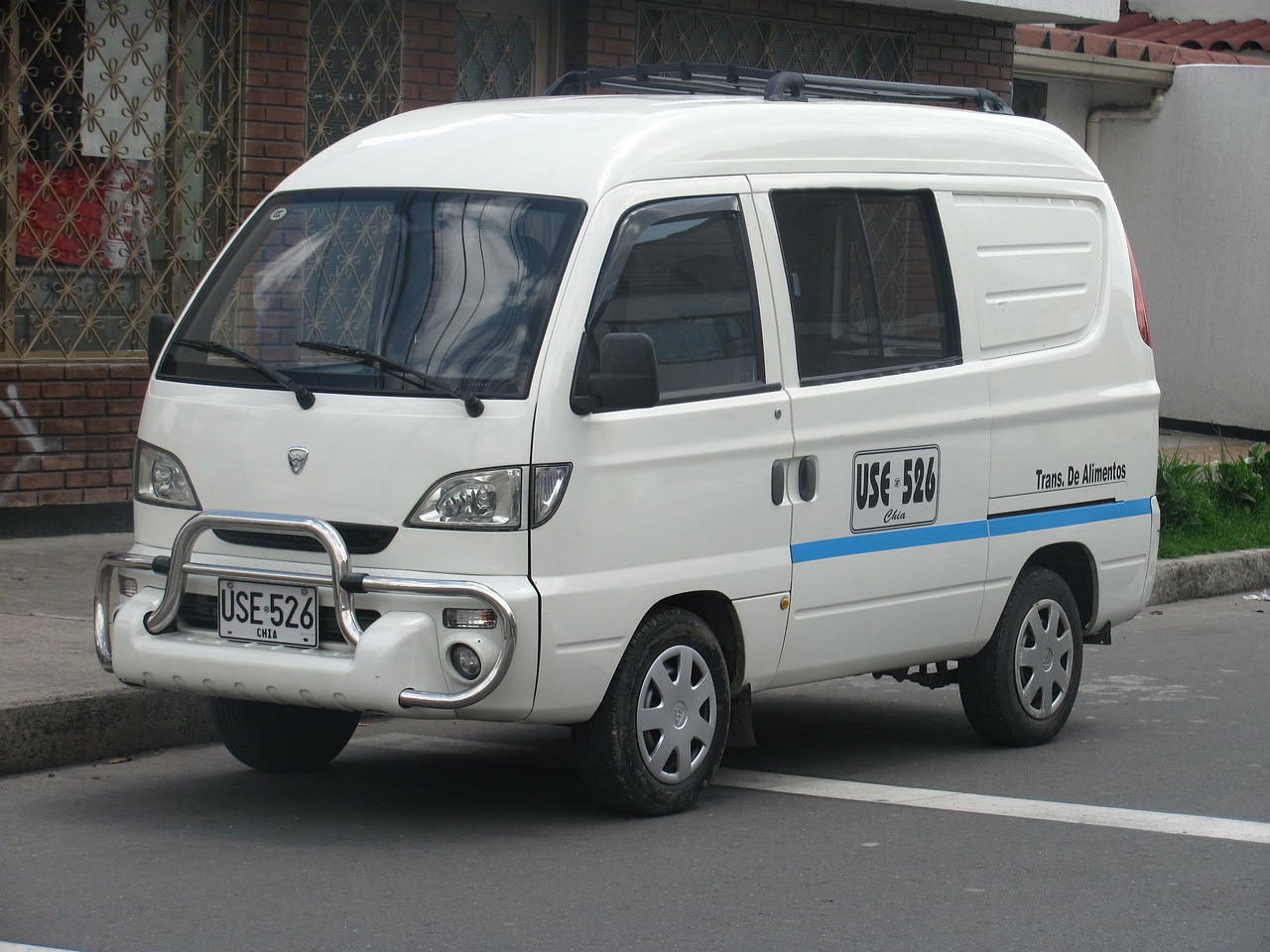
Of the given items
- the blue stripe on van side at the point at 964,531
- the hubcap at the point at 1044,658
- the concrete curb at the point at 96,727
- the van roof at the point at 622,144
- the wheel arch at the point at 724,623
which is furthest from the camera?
the hubcap at the point at 1044,658

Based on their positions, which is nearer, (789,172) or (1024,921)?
(1024,921)

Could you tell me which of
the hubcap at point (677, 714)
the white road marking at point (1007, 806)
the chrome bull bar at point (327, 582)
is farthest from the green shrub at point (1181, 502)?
the chrome bull bar at point (327, 582)

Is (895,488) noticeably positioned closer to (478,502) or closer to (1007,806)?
(1007,806)

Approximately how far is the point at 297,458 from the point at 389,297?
0.54m

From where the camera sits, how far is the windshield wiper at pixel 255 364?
5.73 metres

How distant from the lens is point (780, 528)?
6188 millimetres

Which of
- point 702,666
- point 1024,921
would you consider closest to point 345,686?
point 702,666

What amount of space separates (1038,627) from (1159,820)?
4.18 feet

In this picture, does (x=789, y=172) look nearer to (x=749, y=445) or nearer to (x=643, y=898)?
(x=749, y=445)

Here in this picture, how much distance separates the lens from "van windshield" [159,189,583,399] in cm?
567

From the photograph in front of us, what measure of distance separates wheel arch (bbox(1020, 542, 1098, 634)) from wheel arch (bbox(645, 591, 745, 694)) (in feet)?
5.27

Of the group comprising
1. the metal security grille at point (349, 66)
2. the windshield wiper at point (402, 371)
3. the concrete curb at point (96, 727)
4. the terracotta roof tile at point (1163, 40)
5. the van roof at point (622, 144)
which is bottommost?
the concrete curb at point (96, 727)

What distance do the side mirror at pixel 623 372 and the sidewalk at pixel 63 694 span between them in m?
2.01

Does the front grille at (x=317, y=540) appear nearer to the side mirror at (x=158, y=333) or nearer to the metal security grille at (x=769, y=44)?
the side mirror at (x=158, y=333)
